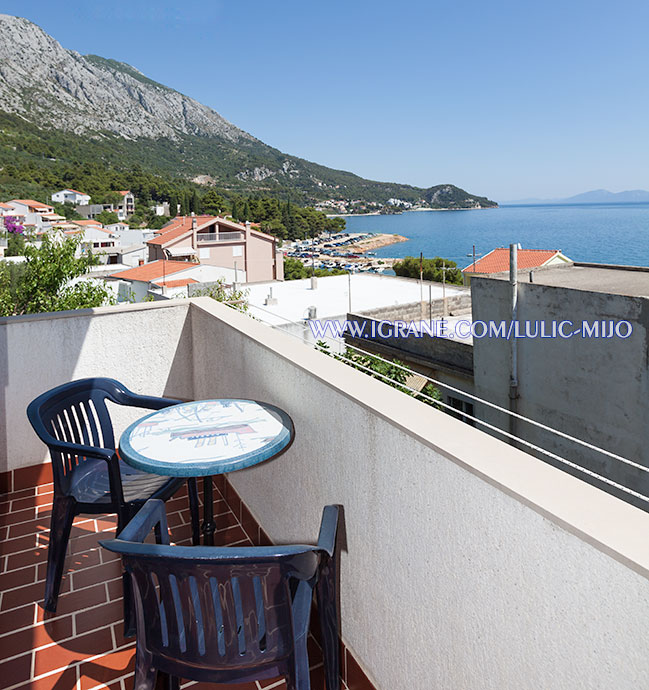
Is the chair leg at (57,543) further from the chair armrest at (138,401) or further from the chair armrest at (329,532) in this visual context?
the chair armrest at (329,532)

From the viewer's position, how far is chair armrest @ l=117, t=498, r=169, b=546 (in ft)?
4.50

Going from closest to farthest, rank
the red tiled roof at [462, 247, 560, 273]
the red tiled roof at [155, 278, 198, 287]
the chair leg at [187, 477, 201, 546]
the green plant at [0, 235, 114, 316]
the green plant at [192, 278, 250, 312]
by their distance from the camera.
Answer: the chair leg at [187, 477, 201, 546], the green plant at [192, 278, 250, 312], the green plant at [0, 235, 114, 316], the red tiled roof at [462, 247, 560, 273], the red tiled roof at [155, 278, 198, 287]

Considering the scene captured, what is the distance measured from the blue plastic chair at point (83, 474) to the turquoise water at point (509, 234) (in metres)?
14.6

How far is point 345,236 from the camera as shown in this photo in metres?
86.1

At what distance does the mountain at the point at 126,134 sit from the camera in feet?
243

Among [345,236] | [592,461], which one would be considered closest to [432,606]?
[592,461]

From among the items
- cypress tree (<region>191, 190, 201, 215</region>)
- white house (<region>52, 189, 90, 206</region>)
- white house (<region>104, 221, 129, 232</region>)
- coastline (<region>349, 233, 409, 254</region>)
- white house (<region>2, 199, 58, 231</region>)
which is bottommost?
coastline (<region>349, 233, 409, 254</region>)

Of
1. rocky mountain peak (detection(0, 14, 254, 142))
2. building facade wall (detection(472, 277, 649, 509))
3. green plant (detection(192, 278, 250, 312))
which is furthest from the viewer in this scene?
rocky mountain peak (detection(0, 14, 254, 142))

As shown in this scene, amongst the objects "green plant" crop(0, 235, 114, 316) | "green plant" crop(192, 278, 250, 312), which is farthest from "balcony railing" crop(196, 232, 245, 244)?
"green plant" crop(0, 235, 114, 316)

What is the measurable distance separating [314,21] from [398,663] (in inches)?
2205

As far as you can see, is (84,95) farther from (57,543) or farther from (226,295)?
(57,543)

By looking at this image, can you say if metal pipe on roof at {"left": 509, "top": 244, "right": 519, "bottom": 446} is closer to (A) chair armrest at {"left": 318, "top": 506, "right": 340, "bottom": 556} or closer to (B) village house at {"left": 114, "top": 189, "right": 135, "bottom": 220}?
(A) chair armrest at {"left": 318, "top": 506, "right": 340, "bottom": 556}

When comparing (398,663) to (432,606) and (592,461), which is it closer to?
(432,606)

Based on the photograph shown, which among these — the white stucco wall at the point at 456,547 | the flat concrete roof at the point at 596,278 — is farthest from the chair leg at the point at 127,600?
the flat concrete roof at the point at 596,278
